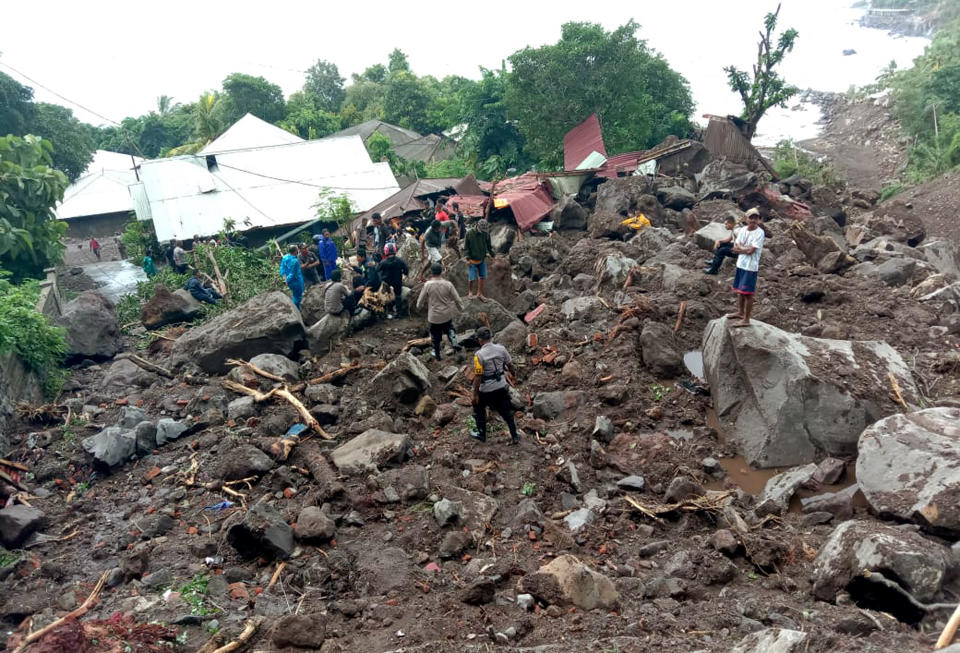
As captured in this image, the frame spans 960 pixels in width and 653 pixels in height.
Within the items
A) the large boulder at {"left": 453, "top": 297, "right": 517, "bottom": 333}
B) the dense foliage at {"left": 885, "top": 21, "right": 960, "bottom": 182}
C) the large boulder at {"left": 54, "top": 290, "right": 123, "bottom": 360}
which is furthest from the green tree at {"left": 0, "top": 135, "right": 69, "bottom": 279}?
the dense foliage at {"left": 885, "top": 21, "right": 960, "bottom": 182}

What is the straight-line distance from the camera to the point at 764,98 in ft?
74.0

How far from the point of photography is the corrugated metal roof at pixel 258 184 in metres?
19.2

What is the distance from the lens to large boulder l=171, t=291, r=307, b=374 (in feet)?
31.2

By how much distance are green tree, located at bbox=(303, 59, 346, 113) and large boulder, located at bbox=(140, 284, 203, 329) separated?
40.1 metres

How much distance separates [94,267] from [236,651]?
2276 centimetres

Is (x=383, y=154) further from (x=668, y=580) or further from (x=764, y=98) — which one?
(x=668, y=580)

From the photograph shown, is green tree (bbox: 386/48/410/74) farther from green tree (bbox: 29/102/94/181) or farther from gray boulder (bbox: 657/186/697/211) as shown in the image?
gray boulder (bbox: 657/186/697/211)

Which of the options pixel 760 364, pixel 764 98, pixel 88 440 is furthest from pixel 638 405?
pixel 764 98

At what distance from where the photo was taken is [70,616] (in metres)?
4.26

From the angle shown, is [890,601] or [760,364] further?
[760,364]

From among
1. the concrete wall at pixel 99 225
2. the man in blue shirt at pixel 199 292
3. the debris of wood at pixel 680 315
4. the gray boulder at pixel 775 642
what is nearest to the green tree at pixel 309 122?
the concrete wall at pixel 99 225

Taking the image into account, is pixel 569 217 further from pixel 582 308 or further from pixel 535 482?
pixel 535 482

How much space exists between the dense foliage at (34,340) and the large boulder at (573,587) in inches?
359

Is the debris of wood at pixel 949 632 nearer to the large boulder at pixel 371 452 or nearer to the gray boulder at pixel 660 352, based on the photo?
the large boulder at pixel 371 452
